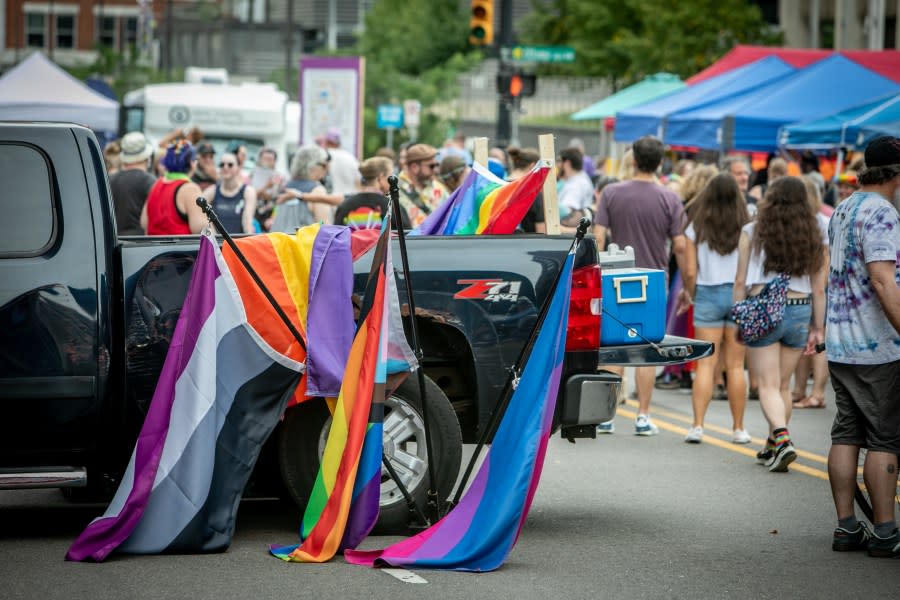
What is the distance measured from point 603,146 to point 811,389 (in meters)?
24.8

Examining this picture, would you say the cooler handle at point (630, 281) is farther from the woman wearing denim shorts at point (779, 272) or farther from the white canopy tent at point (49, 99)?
the white canopy tent at point (49, 99)

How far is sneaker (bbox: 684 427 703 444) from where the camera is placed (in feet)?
35.0

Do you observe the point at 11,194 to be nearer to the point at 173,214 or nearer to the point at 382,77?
the point at 173,214

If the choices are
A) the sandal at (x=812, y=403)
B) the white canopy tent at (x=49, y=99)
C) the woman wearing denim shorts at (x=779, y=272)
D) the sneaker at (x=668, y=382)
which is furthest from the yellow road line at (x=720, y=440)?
the white canopy tent at (x=49, y=99)

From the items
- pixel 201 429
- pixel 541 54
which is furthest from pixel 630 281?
pixel 541 54

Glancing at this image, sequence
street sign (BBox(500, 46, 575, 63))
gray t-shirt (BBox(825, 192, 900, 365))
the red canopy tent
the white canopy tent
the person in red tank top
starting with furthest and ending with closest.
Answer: street sign (BBox(500, 46, 575, 63))
the white canopy tent
the red canopy tent
the person in red tank top
gray t-shirt (BBox(825, 192, 900, 365))

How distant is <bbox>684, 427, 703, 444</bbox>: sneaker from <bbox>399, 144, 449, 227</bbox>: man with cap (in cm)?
291

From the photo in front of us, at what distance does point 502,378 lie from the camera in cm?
730

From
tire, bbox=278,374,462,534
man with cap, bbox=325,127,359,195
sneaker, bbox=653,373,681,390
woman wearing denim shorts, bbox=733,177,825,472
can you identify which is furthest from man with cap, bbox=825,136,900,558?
man with cap, bbox=325,127,359,195

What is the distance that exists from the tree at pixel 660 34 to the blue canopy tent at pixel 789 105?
1752cm

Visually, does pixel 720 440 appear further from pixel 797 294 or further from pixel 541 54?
pixel 541 54

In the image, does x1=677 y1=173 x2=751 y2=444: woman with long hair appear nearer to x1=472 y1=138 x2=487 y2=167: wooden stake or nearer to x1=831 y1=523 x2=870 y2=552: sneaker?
x1=472 y1=138 x2=487 y2=167: wooden stake

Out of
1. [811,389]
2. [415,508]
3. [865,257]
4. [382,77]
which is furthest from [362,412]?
[382,77]

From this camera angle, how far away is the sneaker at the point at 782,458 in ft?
30.7
